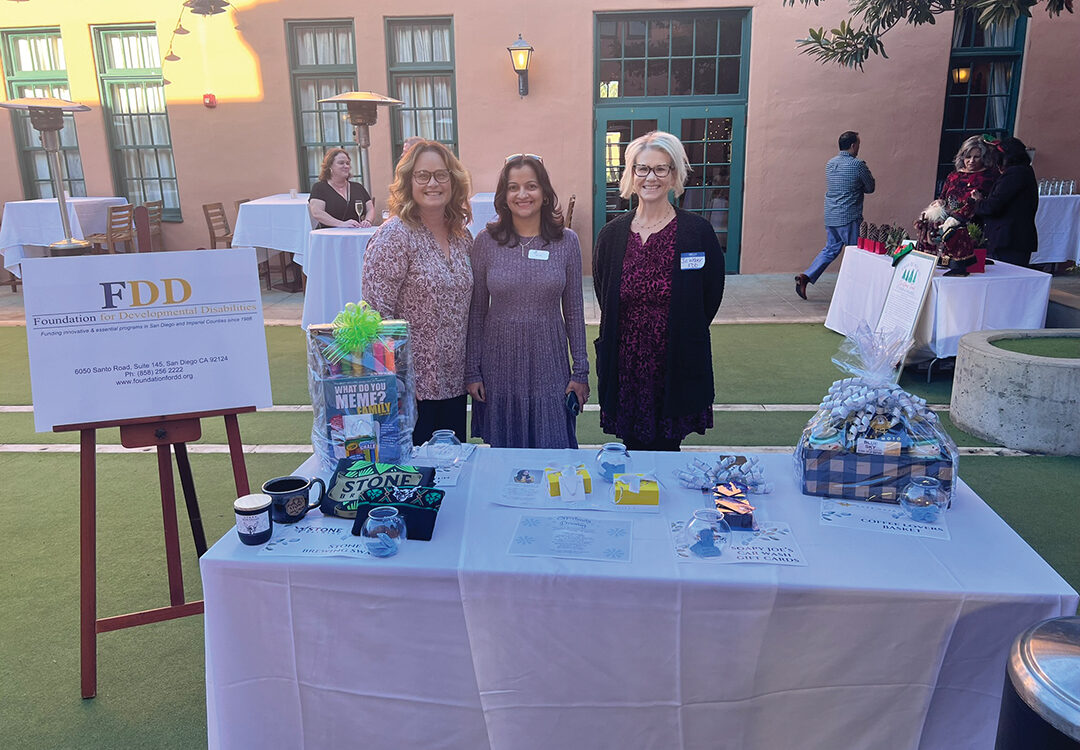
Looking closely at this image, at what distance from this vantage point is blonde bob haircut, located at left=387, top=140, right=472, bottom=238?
2.70m

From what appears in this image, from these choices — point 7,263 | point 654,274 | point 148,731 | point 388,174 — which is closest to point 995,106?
point 388,174

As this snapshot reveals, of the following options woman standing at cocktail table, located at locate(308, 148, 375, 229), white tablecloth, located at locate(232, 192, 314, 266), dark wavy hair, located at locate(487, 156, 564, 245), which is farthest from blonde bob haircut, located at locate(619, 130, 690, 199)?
white tablecloth, located at locate(232, 192, 314, 266)

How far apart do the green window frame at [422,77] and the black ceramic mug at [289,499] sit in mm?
8161

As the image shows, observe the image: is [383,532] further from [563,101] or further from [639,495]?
[563,101]

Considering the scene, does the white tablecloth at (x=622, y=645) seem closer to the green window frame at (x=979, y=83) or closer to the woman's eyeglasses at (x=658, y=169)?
the woman's eyeglasses at (x=658, y=169)

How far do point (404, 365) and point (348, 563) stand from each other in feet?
2.20

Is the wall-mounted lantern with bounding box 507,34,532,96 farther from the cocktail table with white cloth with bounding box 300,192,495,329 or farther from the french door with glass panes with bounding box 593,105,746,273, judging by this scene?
the cocktail table with white cloth with bounding box 300,192,495,329

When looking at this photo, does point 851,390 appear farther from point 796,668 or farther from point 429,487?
point 429,487

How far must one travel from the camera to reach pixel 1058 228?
8.25m

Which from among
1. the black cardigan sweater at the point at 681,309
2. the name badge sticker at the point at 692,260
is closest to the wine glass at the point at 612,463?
the black cardigan sweater at the point at 681,309

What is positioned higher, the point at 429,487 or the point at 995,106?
the point at 995,106

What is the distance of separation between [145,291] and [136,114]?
29.8 feet

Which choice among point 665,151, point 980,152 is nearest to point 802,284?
point 980,152

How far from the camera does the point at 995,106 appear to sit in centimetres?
923
